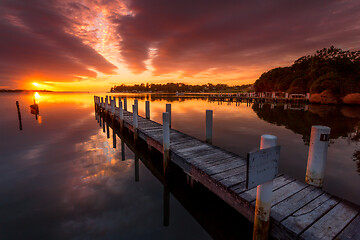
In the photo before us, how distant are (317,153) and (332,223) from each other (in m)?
1.64

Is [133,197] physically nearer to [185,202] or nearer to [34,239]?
[185,202]

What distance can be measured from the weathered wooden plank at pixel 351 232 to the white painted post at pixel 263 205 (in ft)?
3.55

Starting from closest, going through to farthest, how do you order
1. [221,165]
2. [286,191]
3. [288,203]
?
[288,203]
[286,191]
[221,165]

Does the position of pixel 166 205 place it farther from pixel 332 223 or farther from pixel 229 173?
pixel 332 223

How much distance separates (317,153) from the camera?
4117 mm

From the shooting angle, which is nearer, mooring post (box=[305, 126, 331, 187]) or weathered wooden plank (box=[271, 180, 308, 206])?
weathered wooden plank (box=[271, 180, 308, 206])

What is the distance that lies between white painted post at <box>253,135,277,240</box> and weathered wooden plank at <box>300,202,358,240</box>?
556 mm

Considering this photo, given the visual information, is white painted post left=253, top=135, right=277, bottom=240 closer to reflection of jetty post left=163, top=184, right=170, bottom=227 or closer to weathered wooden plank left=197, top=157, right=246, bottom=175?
weathered wooden plank left=197, top=157, right=246, bottom=175

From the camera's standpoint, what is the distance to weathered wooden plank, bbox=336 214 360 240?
108 inches

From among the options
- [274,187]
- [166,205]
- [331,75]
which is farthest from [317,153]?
[331,75]

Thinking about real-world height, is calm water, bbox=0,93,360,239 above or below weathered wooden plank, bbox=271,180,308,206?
below

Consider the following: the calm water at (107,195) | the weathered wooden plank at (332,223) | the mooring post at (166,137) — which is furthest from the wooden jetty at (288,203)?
the calm water at (107,195)

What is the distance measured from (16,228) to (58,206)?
111 centimetres

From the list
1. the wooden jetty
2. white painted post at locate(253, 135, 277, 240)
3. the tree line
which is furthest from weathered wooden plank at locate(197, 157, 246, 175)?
the tree line
